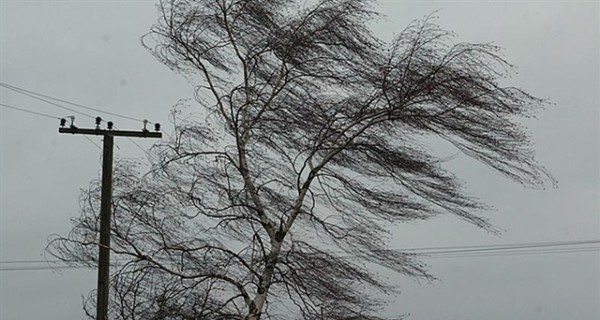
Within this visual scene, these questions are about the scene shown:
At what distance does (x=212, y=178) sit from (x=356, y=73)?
2.38 meters

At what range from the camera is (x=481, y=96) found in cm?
1464

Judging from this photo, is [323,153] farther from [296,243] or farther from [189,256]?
[189,256]

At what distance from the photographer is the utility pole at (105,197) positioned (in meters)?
16.5

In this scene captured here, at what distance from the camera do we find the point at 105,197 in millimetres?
17281

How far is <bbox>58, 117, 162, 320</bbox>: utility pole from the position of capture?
1650 cm

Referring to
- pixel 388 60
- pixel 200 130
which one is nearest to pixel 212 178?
pixel 200 130

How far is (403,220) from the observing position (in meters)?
15.2

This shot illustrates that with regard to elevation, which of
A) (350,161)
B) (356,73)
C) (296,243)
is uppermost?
Answer: (356,73)

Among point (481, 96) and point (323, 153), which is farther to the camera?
point (323, 153)

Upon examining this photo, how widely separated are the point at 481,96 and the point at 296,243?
9.99ft

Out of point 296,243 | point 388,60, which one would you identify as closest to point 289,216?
point 296,243

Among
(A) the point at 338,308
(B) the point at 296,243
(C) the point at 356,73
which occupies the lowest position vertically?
(A) the point at 338,308

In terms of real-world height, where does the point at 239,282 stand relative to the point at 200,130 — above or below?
below

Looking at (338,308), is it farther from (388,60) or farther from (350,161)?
(388,60)
